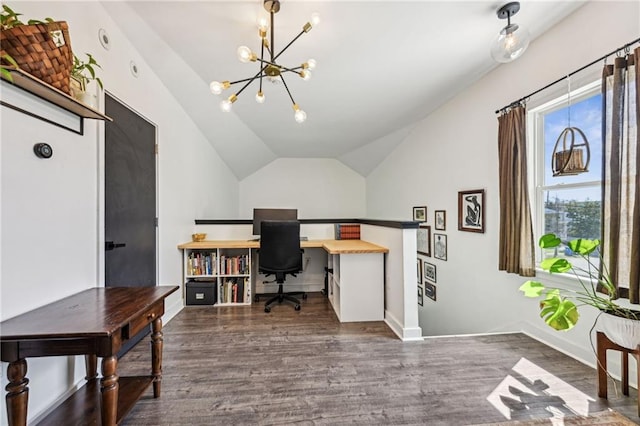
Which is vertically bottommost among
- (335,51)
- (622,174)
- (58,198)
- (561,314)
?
(561,314)

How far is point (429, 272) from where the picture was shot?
13.2 feet

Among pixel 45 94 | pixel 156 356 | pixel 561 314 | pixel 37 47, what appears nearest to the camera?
pixel 37 47

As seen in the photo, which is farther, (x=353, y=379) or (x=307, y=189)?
(x=307, y=189)

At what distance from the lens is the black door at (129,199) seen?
215cm

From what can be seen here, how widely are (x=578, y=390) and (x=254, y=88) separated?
3.90m

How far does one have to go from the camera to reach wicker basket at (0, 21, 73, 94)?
120 centimetres

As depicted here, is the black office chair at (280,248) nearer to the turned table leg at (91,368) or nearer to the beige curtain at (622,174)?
the turned table leg at (91,368)

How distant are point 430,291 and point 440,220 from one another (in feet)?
3.62

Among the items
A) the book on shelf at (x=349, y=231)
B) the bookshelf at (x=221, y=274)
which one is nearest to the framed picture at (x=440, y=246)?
the book on shelf at (x=349, y=231)

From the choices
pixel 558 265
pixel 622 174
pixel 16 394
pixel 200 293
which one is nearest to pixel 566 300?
pixel 558 265

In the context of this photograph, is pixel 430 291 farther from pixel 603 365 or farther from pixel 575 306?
Result: pixel 575 306

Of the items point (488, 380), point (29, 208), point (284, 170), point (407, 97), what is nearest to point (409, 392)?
point (488, 380)

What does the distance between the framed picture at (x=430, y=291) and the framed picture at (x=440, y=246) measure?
0.47m

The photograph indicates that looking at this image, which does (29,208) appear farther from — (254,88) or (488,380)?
(488,380)
